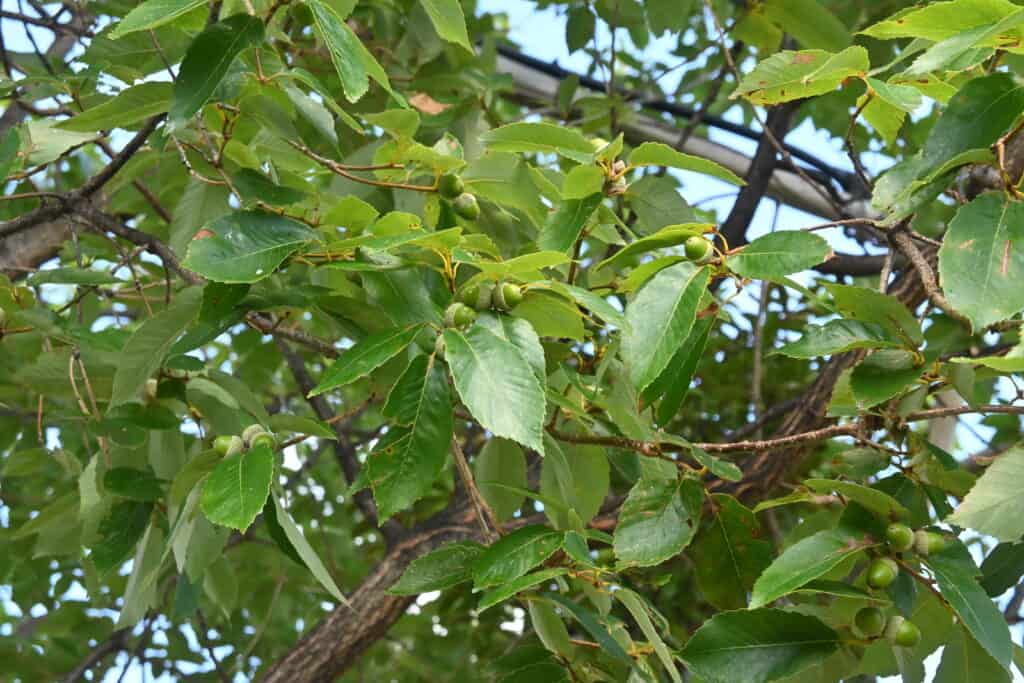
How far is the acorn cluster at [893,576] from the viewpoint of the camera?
3.80 feet

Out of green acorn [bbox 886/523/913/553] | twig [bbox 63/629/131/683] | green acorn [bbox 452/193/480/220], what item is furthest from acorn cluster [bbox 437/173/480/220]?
twig [bbox 63/629/131/683]

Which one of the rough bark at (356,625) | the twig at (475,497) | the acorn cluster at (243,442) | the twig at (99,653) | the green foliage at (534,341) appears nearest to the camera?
the green foliage at (534,341)

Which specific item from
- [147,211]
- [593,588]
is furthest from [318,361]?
[593,588]

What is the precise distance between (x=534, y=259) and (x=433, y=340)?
17cm

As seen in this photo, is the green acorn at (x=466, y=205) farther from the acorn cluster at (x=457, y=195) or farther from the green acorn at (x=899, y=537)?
the green acorn at (x=899, y=537)

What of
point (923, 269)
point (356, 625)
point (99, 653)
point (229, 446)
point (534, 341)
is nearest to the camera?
point (534, 341)

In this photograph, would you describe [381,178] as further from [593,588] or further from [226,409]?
[593,588]

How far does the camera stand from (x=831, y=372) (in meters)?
2.01

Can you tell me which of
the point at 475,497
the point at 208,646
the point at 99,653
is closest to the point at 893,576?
the point at 475,497

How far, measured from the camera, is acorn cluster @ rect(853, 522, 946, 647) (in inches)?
45.6

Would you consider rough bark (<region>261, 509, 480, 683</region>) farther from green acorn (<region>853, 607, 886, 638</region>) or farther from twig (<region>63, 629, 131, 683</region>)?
green acorn (<region>853, 607, 886, 638</region>)

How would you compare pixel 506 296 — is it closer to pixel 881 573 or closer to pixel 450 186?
pixel 450 186

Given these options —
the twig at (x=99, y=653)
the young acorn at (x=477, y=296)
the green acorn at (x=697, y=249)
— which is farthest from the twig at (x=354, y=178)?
the twig at (x=99, y=653)

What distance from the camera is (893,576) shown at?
3.84 feet
